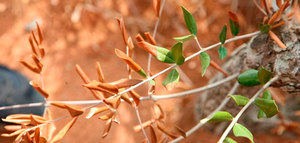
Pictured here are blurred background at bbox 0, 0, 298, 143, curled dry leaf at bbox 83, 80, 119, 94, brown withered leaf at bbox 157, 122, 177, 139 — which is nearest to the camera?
curled dry leaf at bbox 83, 80, 119, 94

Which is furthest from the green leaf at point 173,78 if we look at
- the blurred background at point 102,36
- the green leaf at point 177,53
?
the blurred background at point 102,36

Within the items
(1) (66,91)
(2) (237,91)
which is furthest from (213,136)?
(1) (66,91)

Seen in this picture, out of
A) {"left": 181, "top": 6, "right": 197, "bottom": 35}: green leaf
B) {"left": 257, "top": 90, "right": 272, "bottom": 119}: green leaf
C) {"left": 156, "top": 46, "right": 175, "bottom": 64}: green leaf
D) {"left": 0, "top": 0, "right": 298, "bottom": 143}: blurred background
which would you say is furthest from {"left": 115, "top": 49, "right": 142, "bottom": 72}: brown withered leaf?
{"left": 0, "top": 0, "right": 298, "bottom": 143}: blurred background

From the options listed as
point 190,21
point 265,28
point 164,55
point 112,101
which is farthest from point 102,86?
point 265,28

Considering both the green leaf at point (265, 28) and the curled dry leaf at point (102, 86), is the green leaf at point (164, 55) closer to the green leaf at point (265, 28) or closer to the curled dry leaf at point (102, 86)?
the curled dry leaf at point (102, 86)

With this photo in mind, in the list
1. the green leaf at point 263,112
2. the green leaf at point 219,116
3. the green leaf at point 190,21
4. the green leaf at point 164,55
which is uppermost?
the green leaf at point 190,21

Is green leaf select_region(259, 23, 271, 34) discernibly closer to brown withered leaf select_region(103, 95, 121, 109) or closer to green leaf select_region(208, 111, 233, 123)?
green leaf select_region(208, 111, 233, 123)

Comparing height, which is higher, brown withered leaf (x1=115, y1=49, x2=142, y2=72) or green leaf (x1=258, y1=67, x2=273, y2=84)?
brown withered leaf (x1=115, y1=49, x2=142, y2=72)
